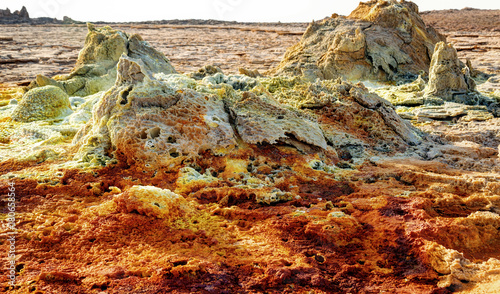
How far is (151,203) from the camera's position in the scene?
2.50m

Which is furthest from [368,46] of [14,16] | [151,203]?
[14,16]

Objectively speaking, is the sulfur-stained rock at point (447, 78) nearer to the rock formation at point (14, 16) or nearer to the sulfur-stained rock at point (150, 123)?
the sulfur-stained rock at point (150, 123)

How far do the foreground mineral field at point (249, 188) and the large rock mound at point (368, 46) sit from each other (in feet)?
6.53

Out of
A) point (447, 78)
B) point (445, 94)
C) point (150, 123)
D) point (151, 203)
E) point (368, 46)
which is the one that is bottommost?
point (151, 203)

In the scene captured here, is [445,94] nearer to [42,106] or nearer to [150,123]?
[150,123]

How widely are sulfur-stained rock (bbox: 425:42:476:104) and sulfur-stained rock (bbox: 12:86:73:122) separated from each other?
521cm

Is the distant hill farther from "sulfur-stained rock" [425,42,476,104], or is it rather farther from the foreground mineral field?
"sulfur-stained rock" [425,42,476,104]

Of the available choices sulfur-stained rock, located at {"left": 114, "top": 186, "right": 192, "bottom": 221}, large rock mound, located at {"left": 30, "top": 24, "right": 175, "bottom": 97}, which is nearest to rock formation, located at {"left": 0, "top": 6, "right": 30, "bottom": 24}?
large rock mound, located at {"left": 30, "top": 24, "right": 175, "bottom": 97}

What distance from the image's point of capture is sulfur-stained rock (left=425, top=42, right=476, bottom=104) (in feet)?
20.3

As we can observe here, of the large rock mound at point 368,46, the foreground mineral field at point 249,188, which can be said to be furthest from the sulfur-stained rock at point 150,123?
the large rock mound at point 368,46

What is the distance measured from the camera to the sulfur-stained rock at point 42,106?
16.3 ft

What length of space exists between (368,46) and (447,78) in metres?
2.43

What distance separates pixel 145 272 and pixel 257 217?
2.76 ft

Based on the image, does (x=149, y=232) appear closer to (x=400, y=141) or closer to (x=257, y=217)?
(x=257, y=217)
